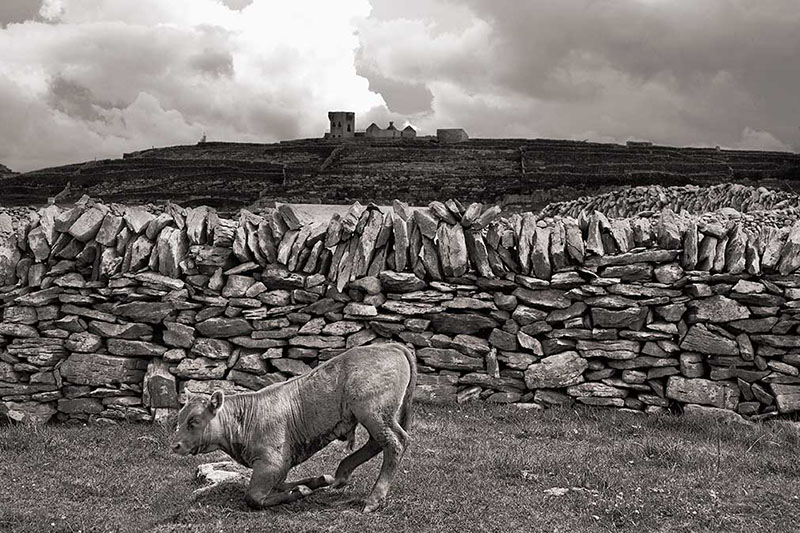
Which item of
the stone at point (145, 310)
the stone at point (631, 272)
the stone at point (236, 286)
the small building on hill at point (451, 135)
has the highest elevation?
the small building on hill at point (451, 135)

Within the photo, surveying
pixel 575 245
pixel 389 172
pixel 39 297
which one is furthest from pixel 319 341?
pixel 389 172

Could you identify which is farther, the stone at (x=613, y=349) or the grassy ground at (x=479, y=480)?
the stone at (x=613, y=349)

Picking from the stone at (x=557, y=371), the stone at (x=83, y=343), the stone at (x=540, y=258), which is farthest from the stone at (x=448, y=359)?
the stone at (x=83, y=343)

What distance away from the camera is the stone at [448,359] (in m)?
9.66

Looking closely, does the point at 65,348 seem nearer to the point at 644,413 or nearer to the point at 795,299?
the point at 644,413

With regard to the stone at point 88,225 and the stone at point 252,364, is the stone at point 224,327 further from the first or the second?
the stone at point 88,225

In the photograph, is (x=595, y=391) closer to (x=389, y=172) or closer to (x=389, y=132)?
(x=389, y=172)

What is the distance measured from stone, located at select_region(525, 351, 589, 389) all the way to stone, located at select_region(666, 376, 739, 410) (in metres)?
1.29

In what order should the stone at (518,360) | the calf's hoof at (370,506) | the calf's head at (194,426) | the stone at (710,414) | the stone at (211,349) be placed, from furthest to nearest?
the stone at (211,349)
the stone at (518,360)
the stone at (710,414)
the calf's head at (194,426)
the calf's hoof at (370,506)

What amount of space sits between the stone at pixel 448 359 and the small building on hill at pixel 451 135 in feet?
345

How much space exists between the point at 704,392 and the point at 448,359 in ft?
11.8

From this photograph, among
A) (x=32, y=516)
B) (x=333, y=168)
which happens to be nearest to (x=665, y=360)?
(x=32, y=516)

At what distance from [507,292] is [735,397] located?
3494 mm

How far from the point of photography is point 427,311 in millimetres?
9602
